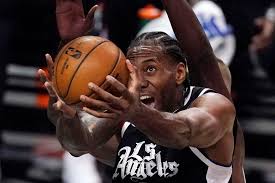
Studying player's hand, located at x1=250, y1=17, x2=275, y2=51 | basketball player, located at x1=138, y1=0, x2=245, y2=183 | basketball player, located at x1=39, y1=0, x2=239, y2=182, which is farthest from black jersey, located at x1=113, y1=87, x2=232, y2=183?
player's hand, located at x1=250, y1=17, x2=275, y2=51

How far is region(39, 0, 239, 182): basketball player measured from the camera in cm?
375

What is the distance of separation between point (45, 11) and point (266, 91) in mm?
2165

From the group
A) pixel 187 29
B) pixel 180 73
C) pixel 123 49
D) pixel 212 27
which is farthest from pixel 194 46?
pixel 123 49

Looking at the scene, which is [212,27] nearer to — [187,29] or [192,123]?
[187,29]

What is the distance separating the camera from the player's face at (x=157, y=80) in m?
4.06

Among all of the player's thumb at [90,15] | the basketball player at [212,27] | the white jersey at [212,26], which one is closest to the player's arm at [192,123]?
the player's thumb at [90,15]

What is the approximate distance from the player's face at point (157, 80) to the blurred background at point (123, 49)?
3.38 metres

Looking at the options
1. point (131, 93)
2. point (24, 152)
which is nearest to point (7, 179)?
point (24, 152)

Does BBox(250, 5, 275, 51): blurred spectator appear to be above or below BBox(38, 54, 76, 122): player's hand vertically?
below

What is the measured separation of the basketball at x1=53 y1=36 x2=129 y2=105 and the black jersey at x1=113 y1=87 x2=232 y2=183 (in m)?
0.53

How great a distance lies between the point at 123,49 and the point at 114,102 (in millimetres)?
4322

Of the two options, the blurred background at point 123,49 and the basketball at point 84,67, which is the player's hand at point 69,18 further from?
the blurred background at point 123,49

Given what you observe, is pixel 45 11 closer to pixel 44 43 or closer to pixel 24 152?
pixel 44 43

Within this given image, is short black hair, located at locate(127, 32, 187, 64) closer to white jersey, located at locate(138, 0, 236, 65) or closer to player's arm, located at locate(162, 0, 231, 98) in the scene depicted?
player's arm, located at locate(162, 0, 231, 98)
